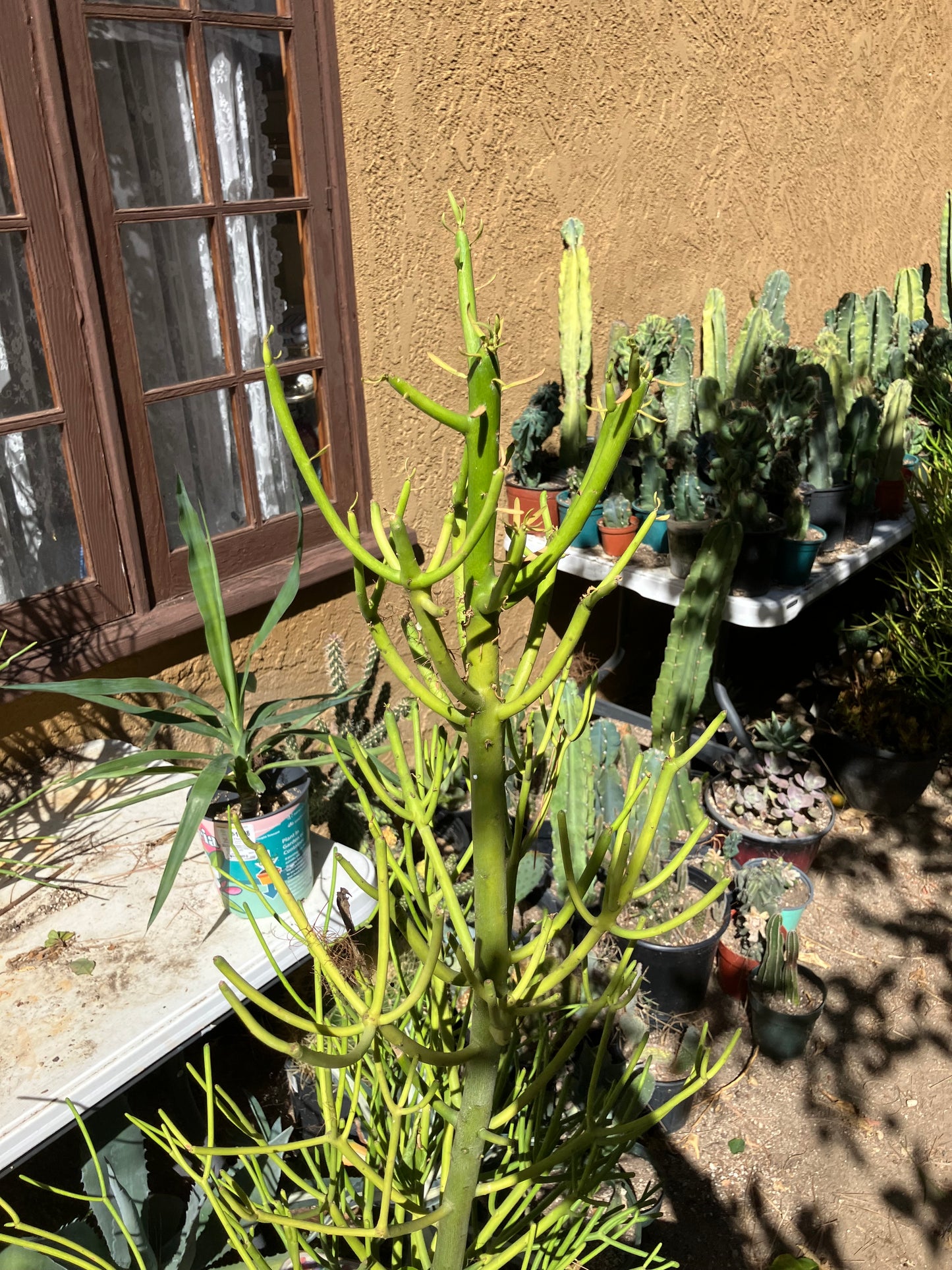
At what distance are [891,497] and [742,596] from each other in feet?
3.59

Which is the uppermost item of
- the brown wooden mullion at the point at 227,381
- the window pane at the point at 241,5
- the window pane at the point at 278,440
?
the window pane at the point at 241,5

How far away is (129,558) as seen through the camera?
229 centimetres

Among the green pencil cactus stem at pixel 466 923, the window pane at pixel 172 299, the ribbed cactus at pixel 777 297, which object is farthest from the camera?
the ribbed cactus at pixel 777 297

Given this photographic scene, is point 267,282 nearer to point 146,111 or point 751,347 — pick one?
point 146,111

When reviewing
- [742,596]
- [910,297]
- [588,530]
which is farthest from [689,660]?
[910,297]

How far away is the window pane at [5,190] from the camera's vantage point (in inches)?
76.0

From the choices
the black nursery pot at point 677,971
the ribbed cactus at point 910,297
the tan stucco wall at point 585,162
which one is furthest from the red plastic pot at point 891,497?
the black nursery pot at point 677,971

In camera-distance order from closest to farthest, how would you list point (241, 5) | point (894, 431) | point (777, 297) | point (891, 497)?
point (241, 5)
point (894, 431)
point (891, 497)
point (777, 297)

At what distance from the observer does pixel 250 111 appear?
7.73 feet

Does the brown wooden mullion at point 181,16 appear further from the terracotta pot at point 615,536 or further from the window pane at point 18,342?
the terracotta pot at point 615,536

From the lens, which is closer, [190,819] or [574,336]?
[190,819]

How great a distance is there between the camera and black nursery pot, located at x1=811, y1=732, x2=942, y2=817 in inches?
135

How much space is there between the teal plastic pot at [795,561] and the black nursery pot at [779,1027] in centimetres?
126

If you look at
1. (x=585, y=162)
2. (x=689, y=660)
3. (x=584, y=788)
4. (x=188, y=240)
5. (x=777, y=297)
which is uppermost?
(x=585, y=162)
